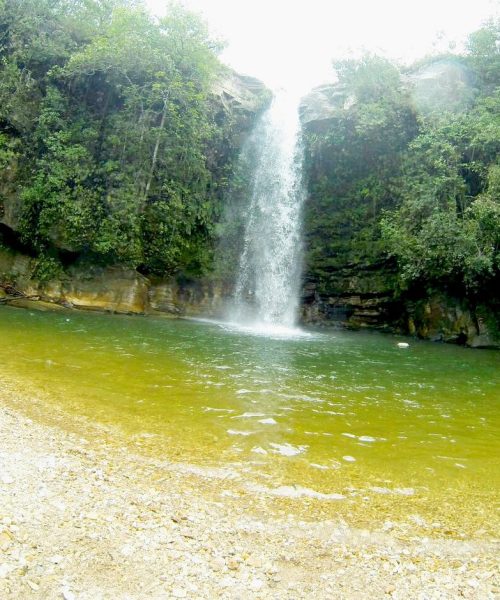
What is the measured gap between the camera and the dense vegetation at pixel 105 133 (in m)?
18.6

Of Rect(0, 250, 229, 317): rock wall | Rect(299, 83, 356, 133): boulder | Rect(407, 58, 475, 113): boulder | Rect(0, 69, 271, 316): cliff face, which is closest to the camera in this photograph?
Rect(0, 250, 229, 317): rock wall

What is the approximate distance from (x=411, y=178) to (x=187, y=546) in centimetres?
1925

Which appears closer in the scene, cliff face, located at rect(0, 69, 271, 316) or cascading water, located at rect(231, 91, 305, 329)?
cliff face, located at rect(0, 69, 271, 316)

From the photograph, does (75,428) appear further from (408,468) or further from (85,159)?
(85,159)

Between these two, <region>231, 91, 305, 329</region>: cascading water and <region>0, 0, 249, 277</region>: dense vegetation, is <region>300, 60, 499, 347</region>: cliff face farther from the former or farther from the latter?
<region>0, 0, 249, 277</region>: dense vegetation

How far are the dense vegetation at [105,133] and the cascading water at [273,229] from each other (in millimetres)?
2794

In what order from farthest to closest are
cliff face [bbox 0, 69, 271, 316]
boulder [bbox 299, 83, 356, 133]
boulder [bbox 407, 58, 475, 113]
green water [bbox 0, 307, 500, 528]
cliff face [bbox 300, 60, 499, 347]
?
boulder [bbox 299, 83, 356, 133] < boulder [bbox 407, 58, 475, 113] < cliff face [bbox 300, 60, 499, 347] < cliff face [bbox 0, 69, 271, 316] < green water [bbox 0, 307, 500, 528]

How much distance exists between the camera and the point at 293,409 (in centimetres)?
641

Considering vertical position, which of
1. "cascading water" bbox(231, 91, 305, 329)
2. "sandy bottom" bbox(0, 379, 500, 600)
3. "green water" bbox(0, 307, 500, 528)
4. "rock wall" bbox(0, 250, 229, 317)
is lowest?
"sandy bottom" bbox(0, 379, 500, 600)

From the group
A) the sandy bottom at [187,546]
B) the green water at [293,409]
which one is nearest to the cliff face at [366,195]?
the green water at [293,409]

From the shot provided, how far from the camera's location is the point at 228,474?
13.7 ft

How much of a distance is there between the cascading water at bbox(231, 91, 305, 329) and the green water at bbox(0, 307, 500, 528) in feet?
30.3

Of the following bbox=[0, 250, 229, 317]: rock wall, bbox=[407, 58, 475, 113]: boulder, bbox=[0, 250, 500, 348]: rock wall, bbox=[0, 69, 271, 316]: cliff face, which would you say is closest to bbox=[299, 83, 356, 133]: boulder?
bbox=[407, 58, 475, 113]: boulder

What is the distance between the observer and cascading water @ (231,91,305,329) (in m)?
21.2
